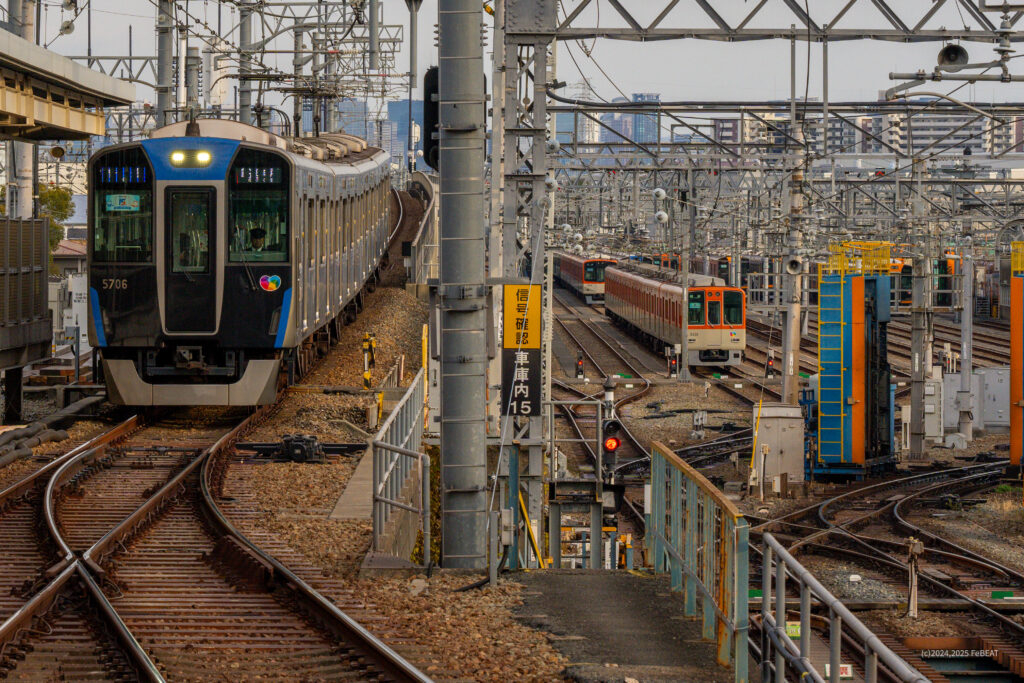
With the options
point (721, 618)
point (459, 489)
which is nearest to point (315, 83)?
point (459, 489)

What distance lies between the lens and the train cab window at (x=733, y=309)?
3312cm

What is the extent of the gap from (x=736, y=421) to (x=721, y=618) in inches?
745

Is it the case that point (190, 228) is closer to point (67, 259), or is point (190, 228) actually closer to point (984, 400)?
point (984, 400)

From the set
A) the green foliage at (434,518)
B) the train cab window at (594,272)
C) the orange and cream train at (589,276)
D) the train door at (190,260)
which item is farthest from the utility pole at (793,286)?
the train cab window at (594,272)

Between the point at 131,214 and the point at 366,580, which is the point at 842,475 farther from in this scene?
the point at 366,580

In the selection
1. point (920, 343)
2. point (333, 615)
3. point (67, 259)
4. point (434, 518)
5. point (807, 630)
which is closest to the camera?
point (807, 630)

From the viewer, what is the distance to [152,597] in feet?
26.6

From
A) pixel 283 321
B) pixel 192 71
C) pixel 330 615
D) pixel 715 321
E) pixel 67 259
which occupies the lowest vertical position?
pixel 330 615

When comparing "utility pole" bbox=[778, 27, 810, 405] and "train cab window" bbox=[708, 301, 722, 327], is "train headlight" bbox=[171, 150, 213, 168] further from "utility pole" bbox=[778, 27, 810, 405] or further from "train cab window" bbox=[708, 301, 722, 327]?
"train cab window" bbox=[708, 301, 722, 327]

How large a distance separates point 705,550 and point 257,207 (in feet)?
29.6

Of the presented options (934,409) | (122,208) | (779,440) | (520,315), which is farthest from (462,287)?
(934,409)

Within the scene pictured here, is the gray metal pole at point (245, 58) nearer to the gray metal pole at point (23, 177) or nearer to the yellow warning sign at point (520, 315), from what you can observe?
the gray metal pole at point (23, 177)

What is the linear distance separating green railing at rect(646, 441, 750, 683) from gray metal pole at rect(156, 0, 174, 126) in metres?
15.7

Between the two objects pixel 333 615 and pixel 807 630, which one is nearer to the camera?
pixel 807 630
